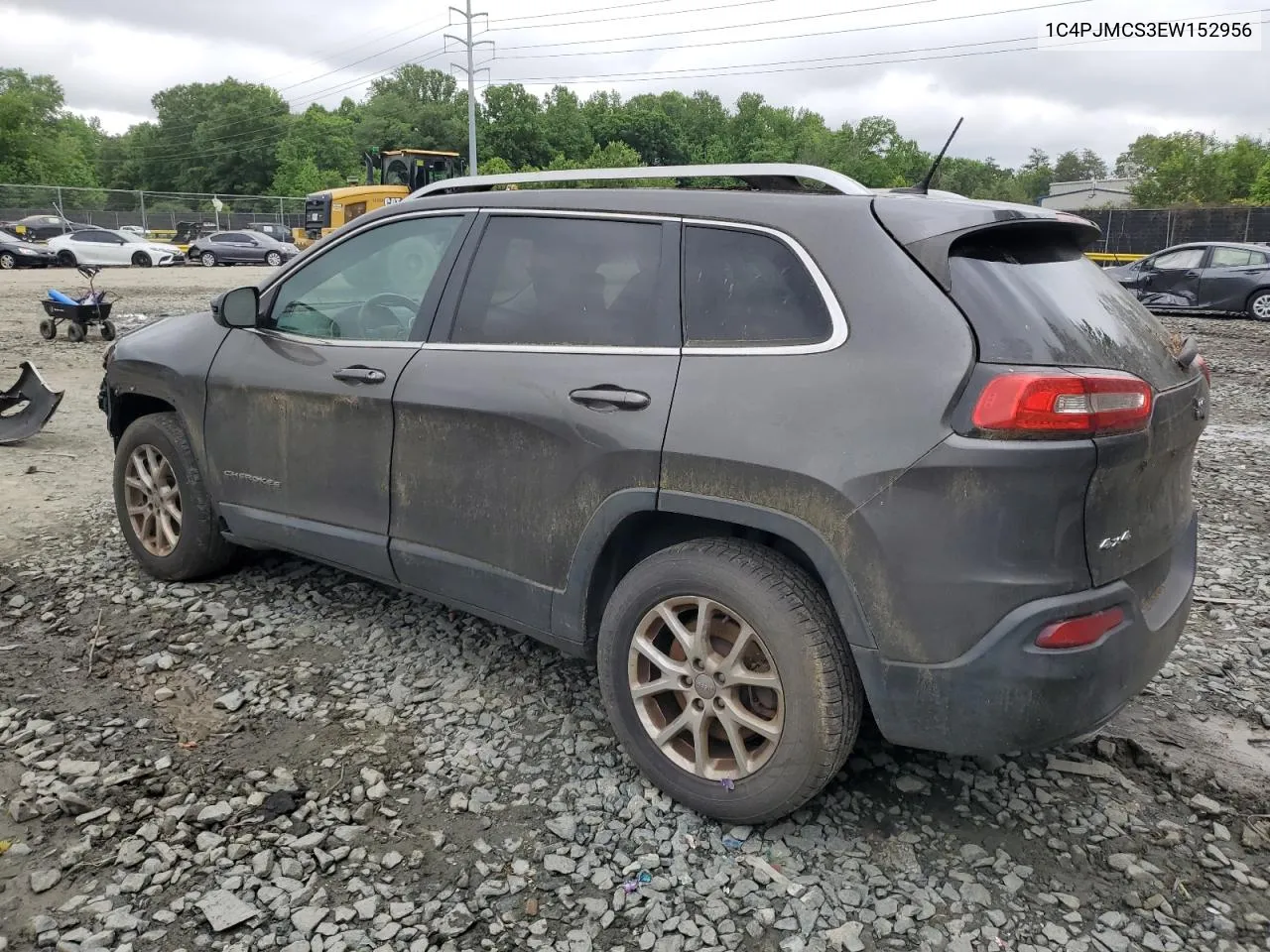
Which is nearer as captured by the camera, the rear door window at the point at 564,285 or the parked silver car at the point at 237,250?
the rear door window at the point at 564,285

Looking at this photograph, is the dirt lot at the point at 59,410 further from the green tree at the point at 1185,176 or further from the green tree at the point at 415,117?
the green tree at the point at 415,117

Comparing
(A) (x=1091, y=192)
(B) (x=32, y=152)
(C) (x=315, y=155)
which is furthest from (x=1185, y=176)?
(B) (x=32, y=152)

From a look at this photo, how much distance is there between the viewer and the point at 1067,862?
2.79 metres

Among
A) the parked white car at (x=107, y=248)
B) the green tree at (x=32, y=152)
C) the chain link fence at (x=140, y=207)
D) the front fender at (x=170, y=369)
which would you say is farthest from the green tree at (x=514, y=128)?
the front fender at (x=170, y=369)

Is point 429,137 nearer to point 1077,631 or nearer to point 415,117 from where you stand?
point 415,117

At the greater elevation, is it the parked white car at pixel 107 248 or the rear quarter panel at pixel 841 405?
the parked white car at pixel 107 248

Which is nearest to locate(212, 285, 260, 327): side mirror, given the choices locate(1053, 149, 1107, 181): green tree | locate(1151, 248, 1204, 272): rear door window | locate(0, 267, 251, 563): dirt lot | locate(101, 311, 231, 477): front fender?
locate(101, 311, 231, 477): front fender

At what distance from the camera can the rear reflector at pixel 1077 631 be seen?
7.98 ft

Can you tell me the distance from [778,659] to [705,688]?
0.93ft

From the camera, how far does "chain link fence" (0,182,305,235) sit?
44.1 m

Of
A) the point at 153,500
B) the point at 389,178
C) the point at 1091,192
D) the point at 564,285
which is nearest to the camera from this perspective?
the point at 564,285

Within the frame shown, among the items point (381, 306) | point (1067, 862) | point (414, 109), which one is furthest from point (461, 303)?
point (414, 109)

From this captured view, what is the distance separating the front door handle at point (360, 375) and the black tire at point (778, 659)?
4.43 ft

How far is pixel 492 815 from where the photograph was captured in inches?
118
